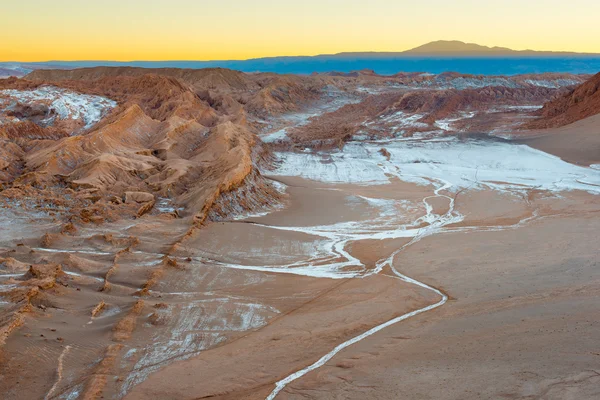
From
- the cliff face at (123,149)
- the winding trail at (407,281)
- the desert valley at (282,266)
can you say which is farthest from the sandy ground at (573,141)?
the cliff face at (123,149)

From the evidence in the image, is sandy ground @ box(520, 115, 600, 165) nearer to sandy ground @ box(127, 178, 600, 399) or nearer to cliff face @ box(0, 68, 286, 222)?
cliff face @ box(0, 68, 286, 222)

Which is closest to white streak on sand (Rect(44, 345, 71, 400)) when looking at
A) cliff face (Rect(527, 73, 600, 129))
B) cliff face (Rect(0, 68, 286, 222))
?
cliff face (Rect(0, 68, 286, 222))

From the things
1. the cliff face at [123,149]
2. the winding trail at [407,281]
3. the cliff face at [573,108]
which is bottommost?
the winding trail at [407,281]

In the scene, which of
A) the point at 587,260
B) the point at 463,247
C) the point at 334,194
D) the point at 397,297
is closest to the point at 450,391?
the point at 397,297

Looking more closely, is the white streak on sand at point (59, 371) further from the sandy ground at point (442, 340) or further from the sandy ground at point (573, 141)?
the sandy ground at point (573, 141)

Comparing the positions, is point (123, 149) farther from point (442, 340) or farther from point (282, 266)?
point (442, 340)

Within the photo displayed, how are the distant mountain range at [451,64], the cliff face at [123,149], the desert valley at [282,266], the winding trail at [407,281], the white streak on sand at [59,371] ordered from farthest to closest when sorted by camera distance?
the distant mountain range at [451,64]
the cliff face at [123,149]
the winding trail at [407,281]
the desert valley at [282,266]
the white streak on sand at [59,371]
